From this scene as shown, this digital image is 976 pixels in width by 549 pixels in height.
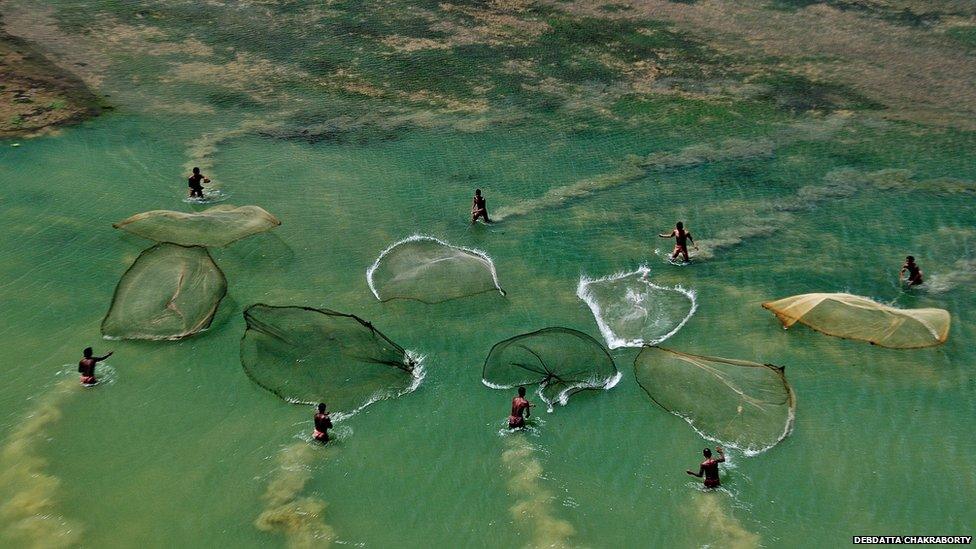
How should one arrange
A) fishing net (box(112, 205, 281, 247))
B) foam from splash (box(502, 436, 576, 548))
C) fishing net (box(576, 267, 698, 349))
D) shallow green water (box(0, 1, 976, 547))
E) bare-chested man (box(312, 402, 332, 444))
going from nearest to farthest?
foam from splash (box(502, 436, 576, 548)) < shallow green water (box(0, 1, 976, 547)) < bare-chested man (box(312, 402, 332, 444)) < fishing net (box(576, 267, 698, 349)) < fishing net (box(112, 205, 281, 247))

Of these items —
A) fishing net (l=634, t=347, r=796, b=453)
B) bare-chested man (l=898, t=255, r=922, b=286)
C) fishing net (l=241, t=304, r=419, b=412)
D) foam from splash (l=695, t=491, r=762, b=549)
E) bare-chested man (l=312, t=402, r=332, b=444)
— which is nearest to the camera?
foam from splash (l=695, t=491, r=762, b=549)

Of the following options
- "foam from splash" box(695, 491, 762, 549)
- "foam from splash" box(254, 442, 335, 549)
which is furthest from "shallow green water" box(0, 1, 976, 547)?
"foam from splash" box(254, 442, 335, 549)

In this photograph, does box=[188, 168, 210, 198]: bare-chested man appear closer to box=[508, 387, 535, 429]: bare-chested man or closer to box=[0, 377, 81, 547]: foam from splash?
box=[0, 377, 81, 547]: foam from splash

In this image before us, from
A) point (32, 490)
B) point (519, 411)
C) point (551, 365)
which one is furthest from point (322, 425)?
point (32, 490)

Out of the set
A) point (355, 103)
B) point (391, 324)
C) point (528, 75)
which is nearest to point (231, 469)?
point (391, 324)

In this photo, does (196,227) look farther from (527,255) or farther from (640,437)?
(640,437)

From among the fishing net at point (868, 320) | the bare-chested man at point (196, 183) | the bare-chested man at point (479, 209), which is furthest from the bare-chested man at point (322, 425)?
the fishing net at point (868, 320)
